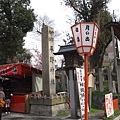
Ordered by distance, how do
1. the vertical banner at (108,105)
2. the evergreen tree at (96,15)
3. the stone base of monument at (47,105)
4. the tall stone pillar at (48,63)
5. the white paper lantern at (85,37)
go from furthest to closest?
the evergreen tree at (96,15)
the tall stone pillar at (48,63)
the stone base of monument at (47,105)
the vertical banner at (108,105)
the white paper lantern at (85,37)

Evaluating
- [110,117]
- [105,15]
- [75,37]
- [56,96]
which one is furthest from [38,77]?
[105,15]

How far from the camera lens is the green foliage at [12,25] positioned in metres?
21.4

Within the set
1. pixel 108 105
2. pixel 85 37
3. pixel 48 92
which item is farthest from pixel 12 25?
pixel 85 37

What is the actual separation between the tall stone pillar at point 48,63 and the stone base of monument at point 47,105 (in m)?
0.46

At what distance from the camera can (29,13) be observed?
22922mm

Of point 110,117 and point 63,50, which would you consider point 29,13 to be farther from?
point 110,117

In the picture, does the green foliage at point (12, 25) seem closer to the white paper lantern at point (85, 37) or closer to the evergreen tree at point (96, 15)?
the evergreen tree at point (96, 15)

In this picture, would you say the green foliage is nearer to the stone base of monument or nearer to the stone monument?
the stone monument

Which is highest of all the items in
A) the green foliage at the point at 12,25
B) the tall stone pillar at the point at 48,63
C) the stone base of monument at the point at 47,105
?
the green foliage at the point at 12,25

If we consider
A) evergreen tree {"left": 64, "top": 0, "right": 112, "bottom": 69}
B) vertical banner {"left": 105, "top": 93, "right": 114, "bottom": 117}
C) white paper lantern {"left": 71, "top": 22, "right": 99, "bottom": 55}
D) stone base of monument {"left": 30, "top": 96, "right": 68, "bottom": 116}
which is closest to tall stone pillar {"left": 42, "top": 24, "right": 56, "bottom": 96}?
stone base of monument {"left": 30, "top": 96, "right": 68, "bottom": 116}

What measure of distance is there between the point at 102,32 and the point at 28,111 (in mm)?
14954

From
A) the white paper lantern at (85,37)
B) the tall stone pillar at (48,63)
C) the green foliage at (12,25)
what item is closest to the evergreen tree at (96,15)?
the green foliage at (12,25)

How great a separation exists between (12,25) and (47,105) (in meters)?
14.6

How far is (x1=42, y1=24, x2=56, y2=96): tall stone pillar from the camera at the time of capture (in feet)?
34.0
